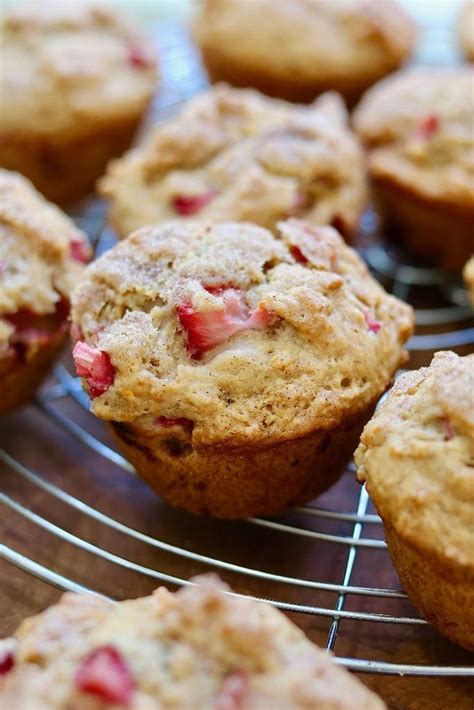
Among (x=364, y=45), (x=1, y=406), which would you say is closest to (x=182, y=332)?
(x=1, y=406)

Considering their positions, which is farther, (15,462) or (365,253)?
(365,253)

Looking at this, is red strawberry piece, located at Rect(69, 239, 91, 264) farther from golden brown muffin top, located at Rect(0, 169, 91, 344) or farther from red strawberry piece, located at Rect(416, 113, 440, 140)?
red strawberry piece, located at Rect(416, 113, 440, 140)

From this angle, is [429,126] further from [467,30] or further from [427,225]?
[467,30]

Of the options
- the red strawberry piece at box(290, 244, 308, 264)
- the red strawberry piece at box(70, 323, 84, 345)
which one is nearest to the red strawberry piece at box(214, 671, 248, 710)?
the red strawberry piece at box(70, 323, 84, 345)

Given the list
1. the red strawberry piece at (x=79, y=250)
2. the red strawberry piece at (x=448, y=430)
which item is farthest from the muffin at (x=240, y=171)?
the red strawberry piece at (x=448, y=430)

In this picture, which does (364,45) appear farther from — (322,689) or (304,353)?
(322,689)

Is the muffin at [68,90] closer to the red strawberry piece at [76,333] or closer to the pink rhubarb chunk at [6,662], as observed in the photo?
the red strawberry piece at [76,333]

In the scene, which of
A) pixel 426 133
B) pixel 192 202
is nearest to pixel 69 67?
pixel 192 202
